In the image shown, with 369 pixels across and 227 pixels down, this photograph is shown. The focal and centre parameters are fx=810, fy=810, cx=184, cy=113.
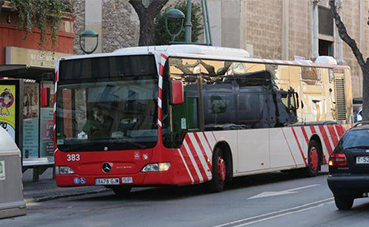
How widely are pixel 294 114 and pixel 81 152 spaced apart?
702 cm

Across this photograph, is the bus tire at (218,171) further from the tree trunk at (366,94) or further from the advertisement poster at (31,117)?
the tree trunk at (366,94)

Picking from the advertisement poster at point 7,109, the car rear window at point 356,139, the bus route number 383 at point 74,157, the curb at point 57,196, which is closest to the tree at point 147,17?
the advertisement poster at point 7,109

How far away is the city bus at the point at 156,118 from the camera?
15914 millimetres

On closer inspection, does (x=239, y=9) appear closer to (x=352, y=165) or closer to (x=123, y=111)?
(x=123, y=111)

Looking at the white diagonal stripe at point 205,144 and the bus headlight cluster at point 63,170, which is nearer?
the bus headlight cluster at point 63,170

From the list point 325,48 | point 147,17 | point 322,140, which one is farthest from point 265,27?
point 147,17

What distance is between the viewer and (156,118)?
52.0 ft

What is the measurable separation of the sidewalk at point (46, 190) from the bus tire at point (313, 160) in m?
5.86

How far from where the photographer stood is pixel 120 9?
45.5 meters

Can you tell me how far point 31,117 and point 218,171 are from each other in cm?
580

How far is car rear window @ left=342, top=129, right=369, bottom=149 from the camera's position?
13.2 metres

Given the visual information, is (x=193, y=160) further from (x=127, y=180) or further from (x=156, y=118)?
(x=127, y=180)

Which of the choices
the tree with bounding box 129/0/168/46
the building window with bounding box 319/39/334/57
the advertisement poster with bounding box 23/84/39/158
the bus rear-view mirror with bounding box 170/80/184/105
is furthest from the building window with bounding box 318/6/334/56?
the bus rear-view mirror with bounding box 170/80/184/105

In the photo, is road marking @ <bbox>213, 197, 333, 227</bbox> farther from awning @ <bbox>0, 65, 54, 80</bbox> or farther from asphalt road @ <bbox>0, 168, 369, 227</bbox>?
awning @ <bbox>0, 65, 54, 80</bbox>
